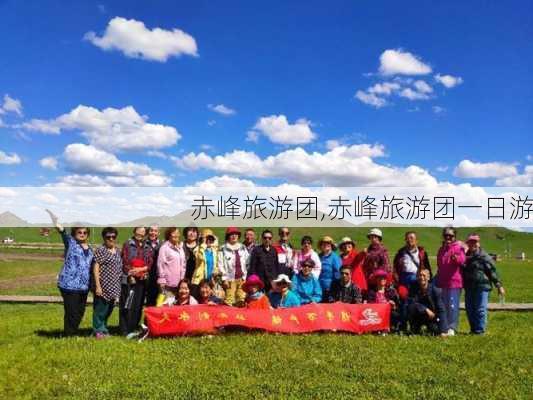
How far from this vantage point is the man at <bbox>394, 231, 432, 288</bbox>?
12297 mm

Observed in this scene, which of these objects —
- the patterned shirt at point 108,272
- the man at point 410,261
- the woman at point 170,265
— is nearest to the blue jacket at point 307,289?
the man at point 410,261

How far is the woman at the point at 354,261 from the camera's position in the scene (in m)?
12.4

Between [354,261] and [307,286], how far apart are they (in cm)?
139

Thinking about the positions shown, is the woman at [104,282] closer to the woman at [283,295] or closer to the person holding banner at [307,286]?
the woman at [283,295]

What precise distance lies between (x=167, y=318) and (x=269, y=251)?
3060mm

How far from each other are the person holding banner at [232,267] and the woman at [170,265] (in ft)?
3.77

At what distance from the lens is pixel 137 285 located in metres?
11.6

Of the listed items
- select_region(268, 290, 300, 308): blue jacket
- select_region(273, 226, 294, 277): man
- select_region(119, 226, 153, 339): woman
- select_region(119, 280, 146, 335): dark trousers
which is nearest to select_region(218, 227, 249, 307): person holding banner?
select_region(268, 290, 300, 308): blue jacket

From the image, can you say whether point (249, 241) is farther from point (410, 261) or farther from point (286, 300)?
point (410, 261)

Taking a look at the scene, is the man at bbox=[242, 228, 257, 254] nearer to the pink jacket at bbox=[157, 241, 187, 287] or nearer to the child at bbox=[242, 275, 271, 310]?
the child at bbox=[242, 275, 271, 310]

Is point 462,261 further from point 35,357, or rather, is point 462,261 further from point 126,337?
point 35,357

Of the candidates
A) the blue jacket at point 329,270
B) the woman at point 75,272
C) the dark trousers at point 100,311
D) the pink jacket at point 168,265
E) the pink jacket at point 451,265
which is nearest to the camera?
the woman at point 75,272

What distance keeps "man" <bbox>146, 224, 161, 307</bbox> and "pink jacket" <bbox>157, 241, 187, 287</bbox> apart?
1.01 feet

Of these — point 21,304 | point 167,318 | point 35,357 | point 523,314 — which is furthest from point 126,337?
point 523,314
